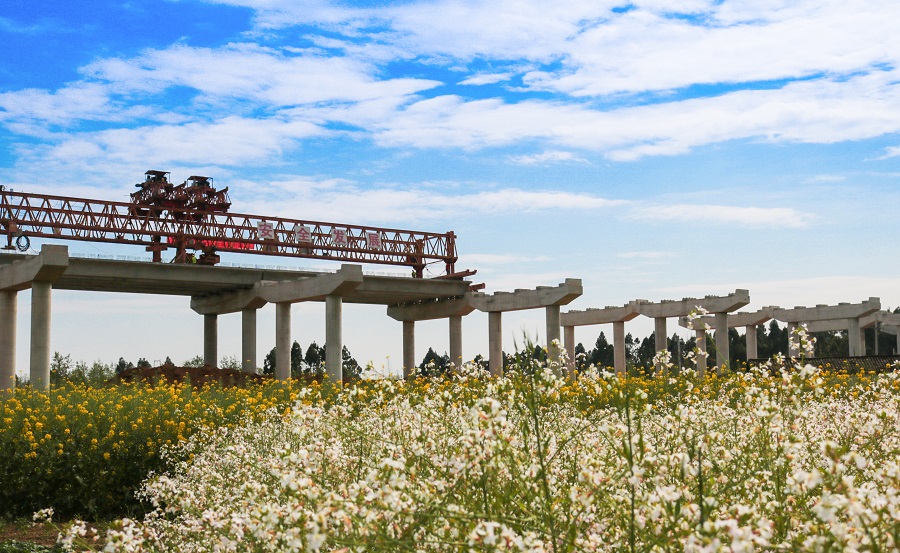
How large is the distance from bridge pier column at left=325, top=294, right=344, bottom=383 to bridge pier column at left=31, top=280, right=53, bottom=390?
27.3 feet

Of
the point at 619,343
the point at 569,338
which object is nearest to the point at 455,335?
the point at 569,338

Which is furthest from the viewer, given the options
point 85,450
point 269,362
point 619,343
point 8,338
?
point 269,362

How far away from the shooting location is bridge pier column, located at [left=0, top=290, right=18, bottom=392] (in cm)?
2528

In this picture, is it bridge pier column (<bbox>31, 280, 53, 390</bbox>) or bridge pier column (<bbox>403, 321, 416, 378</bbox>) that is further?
Result: bridge pier column (<bbox>403, 321, 416, 378</bbox>)

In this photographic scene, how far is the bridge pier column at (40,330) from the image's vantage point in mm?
24750

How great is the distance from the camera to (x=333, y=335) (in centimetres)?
2866

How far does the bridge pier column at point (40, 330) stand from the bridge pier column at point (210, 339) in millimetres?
9790

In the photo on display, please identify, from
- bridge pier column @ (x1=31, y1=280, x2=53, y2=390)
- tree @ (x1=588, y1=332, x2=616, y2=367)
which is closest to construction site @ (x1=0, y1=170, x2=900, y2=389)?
bridge pier column @ (x1=31, y1=280, x2=53, y2=390)

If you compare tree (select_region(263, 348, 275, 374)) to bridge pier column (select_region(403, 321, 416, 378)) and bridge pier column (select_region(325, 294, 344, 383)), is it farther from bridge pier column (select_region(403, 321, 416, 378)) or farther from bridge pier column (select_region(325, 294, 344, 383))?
bridge pier column (select_region(325, 294, 344, 383))

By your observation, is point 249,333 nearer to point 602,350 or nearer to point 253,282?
point 253,282

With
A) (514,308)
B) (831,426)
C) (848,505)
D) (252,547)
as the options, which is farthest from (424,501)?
(514,308)

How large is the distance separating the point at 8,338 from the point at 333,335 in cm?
965

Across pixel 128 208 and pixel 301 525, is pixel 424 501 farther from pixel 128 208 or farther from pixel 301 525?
pixel 128 208

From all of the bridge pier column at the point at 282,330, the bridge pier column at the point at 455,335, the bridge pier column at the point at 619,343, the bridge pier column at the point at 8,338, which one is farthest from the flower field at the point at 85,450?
the bridge pier column at the point at 619,343
